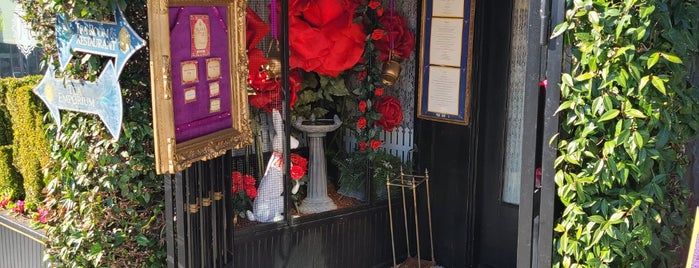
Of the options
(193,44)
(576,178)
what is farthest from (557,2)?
(193,44)

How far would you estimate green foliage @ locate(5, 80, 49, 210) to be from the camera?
512cm

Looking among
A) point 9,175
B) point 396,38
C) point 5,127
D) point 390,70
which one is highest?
point 396,38

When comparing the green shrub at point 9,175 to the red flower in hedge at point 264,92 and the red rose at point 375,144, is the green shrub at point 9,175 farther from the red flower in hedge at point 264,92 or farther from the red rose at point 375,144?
the red rose at point 375,144

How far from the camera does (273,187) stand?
447 cm

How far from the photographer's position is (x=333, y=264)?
192 inches

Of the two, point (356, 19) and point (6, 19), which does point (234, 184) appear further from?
point (6, 19)

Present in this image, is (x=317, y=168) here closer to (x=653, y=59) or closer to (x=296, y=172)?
(x=296, y=172)

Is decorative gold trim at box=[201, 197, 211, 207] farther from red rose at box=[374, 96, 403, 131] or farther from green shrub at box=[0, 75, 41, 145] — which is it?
green shrub at box=[0, 75, 41, 145]

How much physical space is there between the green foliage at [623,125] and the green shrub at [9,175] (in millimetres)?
4435

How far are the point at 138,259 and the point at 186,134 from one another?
0.97 metres

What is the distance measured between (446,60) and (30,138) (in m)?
3.14

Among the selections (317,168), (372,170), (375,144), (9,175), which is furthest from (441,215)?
(9,175)

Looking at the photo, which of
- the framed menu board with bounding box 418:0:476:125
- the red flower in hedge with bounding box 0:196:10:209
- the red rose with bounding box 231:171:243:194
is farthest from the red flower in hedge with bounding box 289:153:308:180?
the red flower in hedge with bounding box 0:196:10:209

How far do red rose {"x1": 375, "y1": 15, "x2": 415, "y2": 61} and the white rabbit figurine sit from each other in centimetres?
100
